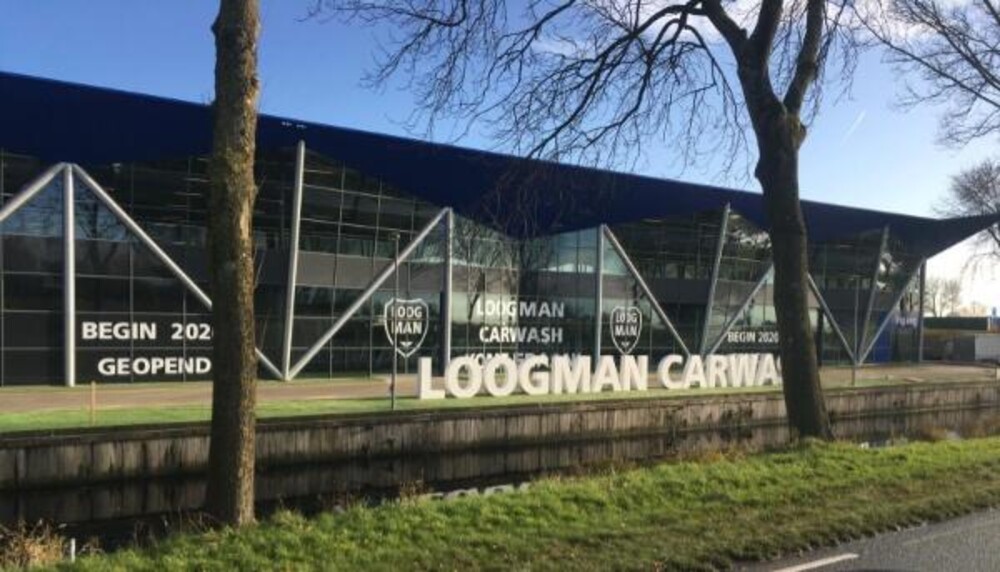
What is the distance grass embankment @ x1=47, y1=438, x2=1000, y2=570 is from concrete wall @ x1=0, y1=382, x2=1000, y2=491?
1134 centimetres

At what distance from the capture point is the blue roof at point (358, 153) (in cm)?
1526

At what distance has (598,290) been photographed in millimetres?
47844

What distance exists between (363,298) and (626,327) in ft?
50.0

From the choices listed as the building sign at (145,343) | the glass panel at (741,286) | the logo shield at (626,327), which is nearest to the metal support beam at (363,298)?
the building sign at (145,343)

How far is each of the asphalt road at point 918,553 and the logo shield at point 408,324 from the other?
33574 mm

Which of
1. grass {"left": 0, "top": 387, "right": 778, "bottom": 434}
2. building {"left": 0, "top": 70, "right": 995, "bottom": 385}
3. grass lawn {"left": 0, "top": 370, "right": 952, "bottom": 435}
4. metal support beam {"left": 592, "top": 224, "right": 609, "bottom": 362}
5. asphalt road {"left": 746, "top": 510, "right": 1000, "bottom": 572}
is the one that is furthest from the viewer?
metal support beam {"left": 592, "top": 224, "right": 609, "bottom": 362}

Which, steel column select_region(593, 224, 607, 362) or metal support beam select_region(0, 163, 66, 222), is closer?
metal support beam select_region(0, 163, 66, 222)

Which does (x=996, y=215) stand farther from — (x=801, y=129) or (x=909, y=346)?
(x=801, y=129)

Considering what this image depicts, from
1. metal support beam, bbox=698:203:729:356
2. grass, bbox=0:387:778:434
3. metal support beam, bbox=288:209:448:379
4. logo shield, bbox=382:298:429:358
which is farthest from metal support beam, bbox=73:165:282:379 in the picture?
metal support beam, bbox=698:203:729:356

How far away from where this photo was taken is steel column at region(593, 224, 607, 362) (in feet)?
157

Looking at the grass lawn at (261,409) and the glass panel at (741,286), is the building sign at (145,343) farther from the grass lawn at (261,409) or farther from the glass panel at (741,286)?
the glass panel at (741,286)

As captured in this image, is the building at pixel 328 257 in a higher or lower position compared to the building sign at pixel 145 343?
higher

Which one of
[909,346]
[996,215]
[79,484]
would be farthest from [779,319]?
[909,346]

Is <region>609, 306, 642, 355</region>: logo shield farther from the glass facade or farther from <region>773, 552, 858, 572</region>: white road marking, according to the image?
<region>773, 552, 858, 572</region>: white road marking
